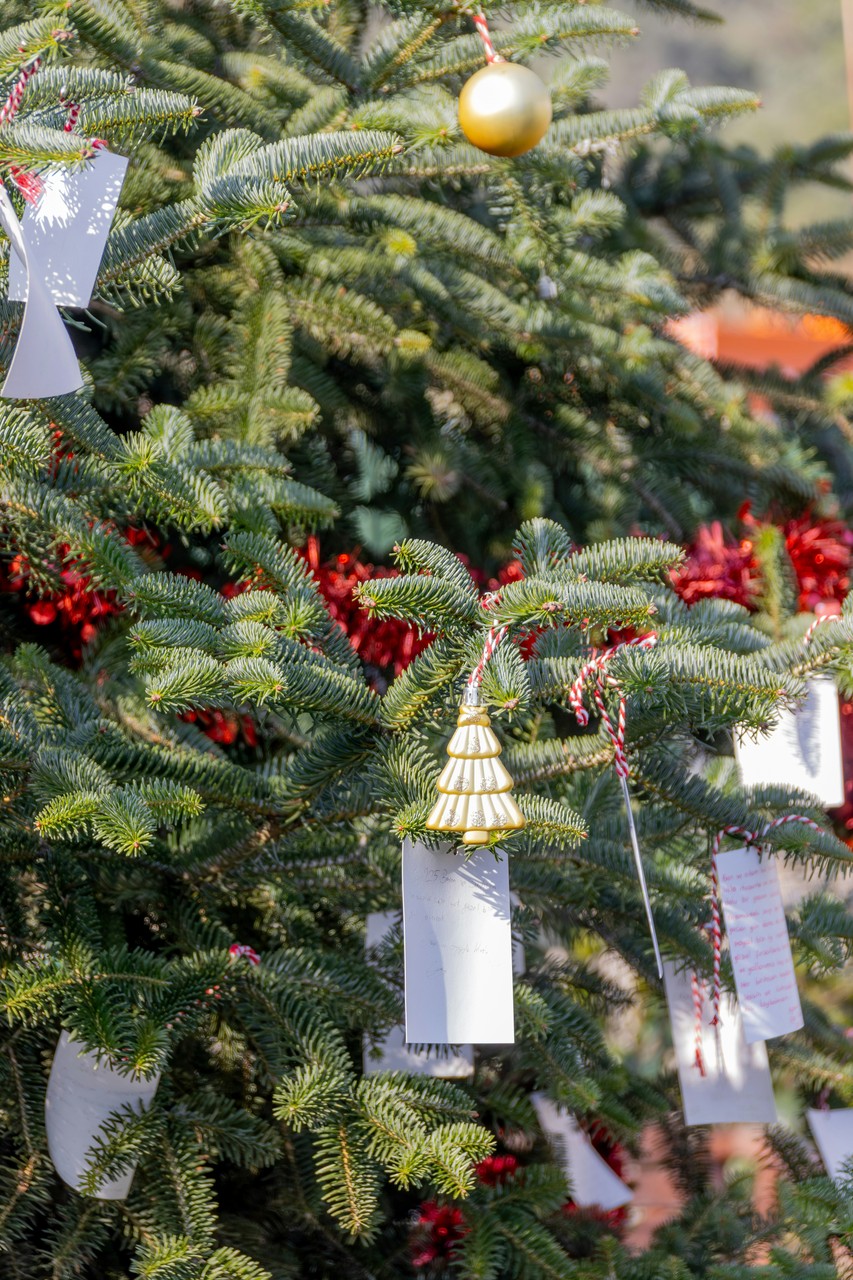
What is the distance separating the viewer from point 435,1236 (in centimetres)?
87

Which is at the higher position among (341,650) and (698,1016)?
(341,650)

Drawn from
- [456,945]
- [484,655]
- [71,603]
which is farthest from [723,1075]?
[71,603]

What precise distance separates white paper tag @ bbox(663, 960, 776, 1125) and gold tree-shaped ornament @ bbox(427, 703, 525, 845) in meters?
0.37

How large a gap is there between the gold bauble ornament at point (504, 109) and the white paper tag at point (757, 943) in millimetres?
451

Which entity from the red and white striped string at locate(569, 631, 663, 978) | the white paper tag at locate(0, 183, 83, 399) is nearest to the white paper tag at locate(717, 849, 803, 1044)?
the red and white striped string at locate(569, 631, 663, 978)

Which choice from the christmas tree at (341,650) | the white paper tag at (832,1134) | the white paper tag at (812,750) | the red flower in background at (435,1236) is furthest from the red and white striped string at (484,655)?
the white paper tag at (832,1134)

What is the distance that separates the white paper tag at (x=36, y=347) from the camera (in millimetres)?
565

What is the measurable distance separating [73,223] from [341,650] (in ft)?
0.86

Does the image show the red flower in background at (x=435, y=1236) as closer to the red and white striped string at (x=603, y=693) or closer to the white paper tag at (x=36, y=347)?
the red and white striped string at (x=603, y=693)

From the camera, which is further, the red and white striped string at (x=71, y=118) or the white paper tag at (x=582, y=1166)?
the white paper tag at (x=582, y=1166)

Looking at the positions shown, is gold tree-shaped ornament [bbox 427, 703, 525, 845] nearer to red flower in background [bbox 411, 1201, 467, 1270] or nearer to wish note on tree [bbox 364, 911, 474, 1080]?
wish note on tree [bbox 364, 911, 474, 1080]

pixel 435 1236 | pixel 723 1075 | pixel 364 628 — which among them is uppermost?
pixel 364 628

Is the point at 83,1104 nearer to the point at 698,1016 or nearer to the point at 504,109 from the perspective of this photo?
the point at 698,1016

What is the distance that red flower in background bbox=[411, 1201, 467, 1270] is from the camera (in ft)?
2.82
